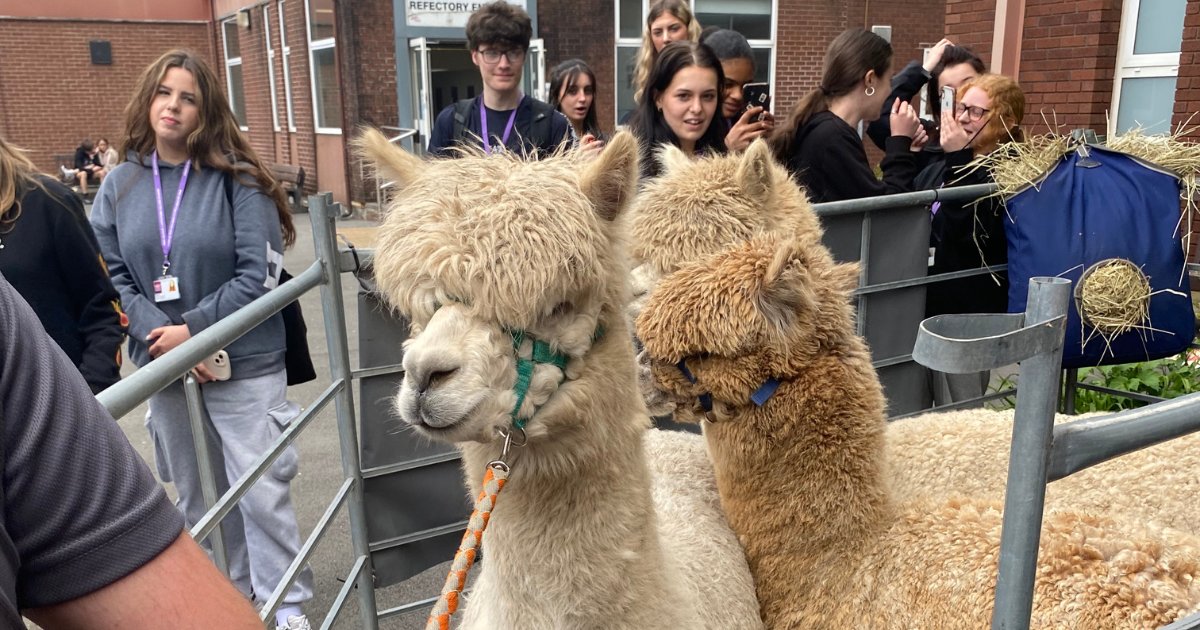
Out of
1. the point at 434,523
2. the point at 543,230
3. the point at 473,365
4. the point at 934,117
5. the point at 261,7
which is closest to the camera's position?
the point at 473,365

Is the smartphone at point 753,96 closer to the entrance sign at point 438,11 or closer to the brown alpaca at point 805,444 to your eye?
the brown alpaca at point 805,444

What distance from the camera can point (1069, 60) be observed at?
7.62 meters

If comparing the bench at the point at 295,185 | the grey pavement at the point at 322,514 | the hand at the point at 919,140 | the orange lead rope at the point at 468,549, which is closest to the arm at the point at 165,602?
the orange lead rope at the point at 468,549

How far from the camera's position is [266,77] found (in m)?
22.0

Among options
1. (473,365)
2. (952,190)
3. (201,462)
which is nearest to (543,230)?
(473,365)

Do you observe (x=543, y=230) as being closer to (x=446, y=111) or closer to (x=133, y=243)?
(x=133, y=243)

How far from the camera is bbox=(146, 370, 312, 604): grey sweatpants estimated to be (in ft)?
10.6

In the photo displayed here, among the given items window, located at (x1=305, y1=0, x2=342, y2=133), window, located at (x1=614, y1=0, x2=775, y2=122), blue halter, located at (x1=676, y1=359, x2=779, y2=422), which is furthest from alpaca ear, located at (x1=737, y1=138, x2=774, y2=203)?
window, located at (x1=305, y1=0, x2=342, y2=133)

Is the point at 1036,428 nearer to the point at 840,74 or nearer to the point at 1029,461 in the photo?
the point at 1029,461

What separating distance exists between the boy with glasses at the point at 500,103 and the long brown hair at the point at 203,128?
85 cm

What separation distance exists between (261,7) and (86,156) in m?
6.73

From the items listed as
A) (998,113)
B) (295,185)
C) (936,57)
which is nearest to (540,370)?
(998,113)

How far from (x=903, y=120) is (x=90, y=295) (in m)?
3.51

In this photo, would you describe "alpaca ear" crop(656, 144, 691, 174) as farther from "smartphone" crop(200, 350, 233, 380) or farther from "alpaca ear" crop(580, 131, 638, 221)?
"smartphone" crop(200, 350, 233, 380)
